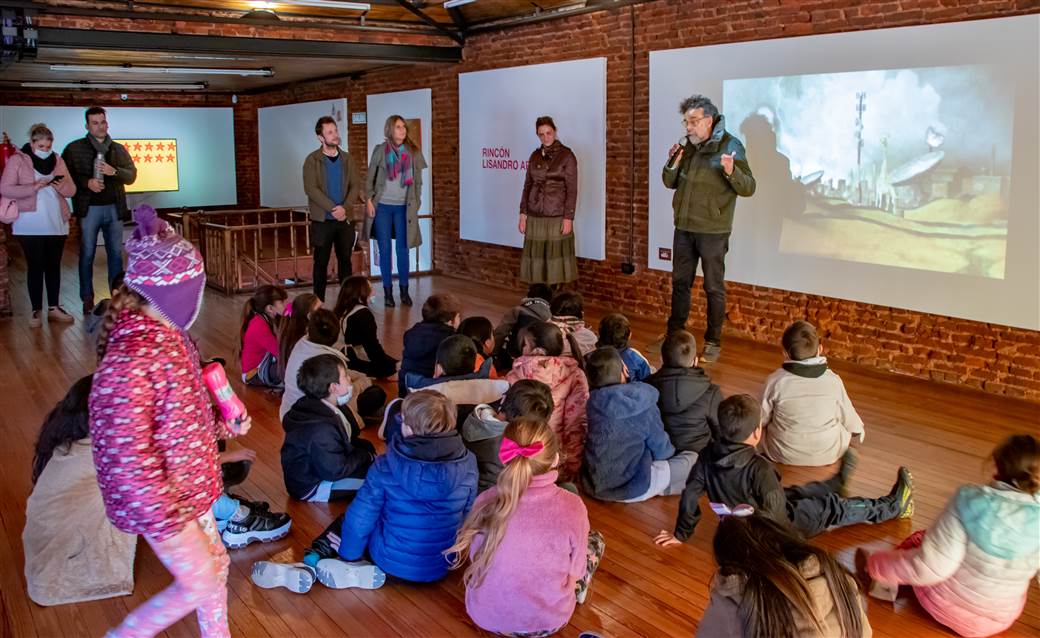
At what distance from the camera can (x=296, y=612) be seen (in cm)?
331

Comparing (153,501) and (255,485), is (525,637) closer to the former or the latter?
(153,501)

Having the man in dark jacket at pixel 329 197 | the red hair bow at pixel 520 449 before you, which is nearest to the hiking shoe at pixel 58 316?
the man in dark jacket at pixel 329 197

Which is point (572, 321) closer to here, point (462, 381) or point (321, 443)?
point (462, 381)

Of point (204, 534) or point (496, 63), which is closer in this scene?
point (204, 534)

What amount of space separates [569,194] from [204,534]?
6123 mm

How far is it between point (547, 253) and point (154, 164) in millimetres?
11799

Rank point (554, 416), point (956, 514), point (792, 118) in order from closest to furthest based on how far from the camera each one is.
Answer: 1. point (956, 514)
2. point (554, 416)
3. point (792, 118)

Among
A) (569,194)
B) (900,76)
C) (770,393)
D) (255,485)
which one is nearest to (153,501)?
(255,485)

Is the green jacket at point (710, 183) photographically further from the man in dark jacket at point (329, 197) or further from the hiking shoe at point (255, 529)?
the hiking shoe at point (255, 529)

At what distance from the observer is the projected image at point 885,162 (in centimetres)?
588

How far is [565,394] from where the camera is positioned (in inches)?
172

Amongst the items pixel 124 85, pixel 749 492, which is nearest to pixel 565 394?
pixel 749 492

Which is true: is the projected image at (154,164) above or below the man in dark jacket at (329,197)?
above

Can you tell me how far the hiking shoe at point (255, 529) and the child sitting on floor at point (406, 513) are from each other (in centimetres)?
34
